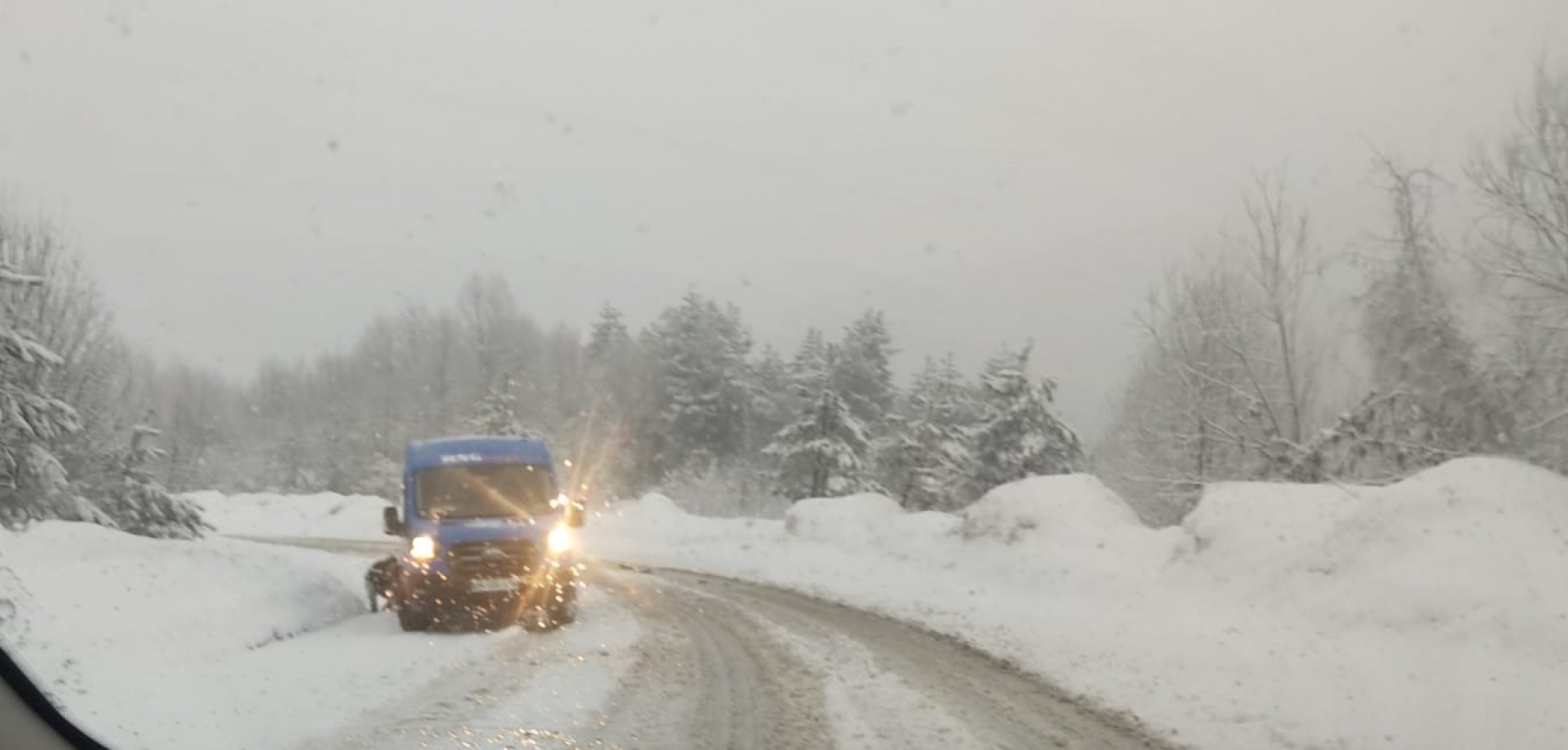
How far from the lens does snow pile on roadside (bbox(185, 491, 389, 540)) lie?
41.7m

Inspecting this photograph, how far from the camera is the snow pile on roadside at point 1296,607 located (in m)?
9.46

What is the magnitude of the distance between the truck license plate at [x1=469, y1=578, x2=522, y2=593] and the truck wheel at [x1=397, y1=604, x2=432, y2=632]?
59cm

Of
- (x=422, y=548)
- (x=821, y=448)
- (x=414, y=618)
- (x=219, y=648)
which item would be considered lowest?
(x=219, y=648)

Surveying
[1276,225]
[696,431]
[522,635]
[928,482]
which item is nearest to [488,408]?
[696,431]

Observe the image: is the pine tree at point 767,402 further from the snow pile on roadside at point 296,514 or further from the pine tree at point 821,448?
the snow pile on roadside at point 296,514

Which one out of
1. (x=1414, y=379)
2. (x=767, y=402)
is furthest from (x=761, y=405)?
(x=1414, y=379)

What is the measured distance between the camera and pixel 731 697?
9945mm

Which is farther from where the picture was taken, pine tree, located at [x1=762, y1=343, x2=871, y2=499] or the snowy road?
pine tree, located at [x1=762, y1=343, x2=871, y2=499]

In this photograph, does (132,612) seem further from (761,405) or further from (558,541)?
(761,405)

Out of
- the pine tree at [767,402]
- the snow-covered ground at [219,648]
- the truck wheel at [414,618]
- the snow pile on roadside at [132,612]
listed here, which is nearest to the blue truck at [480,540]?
the truck wheel at [414,618]

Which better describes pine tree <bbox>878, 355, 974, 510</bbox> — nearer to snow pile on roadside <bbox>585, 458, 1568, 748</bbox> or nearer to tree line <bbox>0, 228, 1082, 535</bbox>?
tree line <bbox>0, 228, 1082, 535</bbox>

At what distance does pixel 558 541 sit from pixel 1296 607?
8.90m

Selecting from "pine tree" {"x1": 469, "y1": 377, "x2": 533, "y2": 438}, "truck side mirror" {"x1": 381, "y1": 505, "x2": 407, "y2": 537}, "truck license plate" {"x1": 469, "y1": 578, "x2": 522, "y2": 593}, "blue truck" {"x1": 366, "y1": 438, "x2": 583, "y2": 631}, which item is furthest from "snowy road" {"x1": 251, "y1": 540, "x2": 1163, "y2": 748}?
"pine tree" {"x1": 469, "y1": 377, "x2": 533, "y2": 438}

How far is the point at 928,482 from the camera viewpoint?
47281mm
